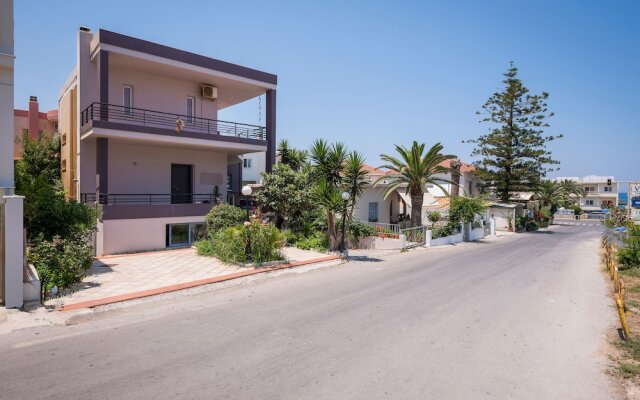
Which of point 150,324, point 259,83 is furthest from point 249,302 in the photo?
point 259,83

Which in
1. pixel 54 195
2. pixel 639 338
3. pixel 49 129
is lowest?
pixel 639 338

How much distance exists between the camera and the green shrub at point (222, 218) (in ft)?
56.3

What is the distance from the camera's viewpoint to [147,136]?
17219 mm

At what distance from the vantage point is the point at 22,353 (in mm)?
6090

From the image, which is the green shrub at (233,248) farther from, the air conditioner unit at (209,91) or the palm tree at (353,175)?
the air conditioner unit at (209,91)

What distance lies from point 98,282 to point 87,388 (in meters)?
6.45

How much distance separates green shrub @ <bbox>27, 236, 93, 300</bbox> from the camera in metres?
9.32

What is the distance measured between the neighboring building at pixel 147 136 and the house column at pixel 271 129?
58 millimetres

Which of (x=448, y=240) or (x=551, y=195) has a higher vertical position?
(x=551, y=195)

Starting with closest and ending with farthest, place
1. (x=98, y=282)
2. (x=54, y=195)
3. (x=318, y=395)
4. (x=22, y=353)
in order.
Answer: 1. (x=318, y=395)
2. (x=22, y=353)
3. (x=98, y=282)
4. (x=54, y=195)

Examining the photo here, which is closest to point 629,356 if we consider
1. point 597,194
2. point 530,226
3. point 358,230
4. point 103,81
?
point 358,230

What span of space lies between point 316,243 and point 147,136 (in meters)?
9.12

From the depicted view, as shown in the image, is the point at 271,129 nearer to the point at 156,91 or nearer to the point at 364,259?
the point at 156,91

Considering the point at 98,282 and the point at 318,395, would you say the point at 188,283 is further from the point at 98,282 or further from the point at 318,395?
the point at 318,395
